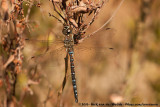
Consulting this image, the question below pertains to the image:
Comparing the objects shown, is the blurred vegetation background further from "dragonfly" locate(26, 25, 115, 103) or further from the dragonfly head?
the dragonfly head

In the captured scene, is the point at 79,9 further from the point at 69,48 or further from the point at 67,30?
the point at 69,48

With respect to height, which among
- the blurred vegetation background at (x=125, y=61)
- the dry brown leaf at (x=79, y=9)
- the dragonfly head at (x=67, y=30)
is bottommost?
the blurred vegetation background at (x=125, y=61)

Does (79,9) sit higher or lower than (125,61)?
higher

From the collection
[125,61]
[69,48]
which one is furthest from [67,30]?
[125,61]

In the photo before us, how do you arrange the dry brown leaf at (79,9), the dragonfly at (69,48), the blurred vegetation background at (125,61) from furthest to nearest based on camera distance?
the blurred vegetation background at (125,61) < the dragonfly at (69,48) < the dry brown leaf at (79,9)

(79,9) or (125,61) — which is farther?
(125,61)

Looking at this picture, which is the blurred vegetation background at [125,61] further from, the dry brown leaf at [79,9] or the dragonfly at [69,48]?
the dry brown leaf at [79,9]

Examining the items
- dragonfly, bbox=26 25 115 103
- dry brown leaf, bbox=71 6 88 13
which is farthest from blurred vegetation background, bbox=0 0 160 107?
dry brown leaf, bbox=71 6 88 13

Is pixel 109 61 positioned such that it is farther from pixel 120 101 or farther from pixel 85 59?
pixel 120 101

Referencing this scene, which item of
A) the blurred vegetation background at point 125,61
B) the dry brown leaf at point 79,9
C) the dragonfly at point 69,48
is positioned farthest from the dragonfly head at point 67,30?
the blurred vegetation background at point 125,61

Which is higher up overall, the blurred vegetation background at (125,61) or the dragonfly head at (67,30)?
the dragonfly head at (67,30)

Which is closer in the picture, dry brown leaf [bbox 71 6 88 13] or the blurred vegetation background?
dry brown leaf [bbox 71 6 88 13]
